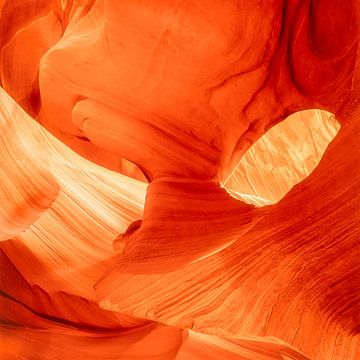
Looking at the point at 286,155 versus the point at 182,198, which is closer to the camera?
the point at 182,198

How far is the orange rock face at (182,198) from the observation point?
3.34ft

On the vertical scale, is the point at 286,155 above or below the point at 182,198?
above

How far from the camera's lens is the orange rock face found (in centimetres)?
102

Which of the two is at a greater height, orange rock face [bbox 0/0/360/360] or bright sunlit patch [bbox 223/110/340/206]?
bright sunlit patch [bbox 223/110/340/206]

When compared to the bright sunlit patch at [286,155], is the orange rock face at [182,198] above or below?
below

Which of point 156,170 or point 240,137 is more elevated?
point 240,137

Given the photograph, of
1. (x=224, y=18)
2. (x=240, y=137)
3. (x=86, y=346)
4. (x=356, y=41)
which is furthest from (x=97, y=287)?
(x=356, y=41)

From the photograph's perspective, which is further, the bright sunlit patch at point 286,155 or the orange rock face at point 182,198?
the bright sunlit patch at point 286,155

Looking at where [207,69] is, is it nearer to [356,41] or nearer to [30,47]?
[356,41]

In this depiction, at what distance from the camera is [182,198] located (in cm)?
147

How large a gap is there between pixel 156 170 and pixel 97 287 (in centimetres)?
40

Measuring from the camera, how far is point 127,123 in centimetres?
156

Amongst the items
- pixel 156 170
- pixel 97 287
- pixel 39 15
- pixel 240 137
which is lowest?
pixel 97 287

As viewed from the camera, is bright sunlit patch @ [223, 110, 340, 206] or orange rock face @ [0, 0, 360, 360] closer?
orange rock face @ [0, 0, 360, 360]
